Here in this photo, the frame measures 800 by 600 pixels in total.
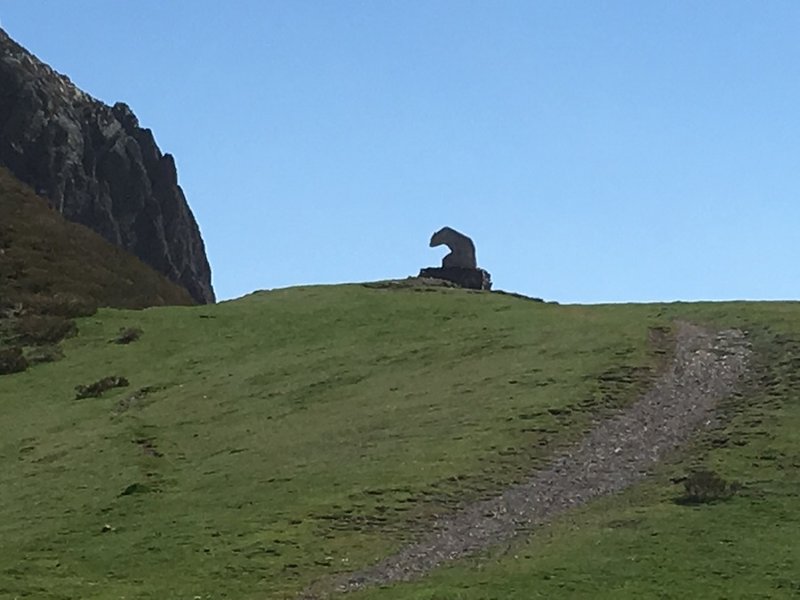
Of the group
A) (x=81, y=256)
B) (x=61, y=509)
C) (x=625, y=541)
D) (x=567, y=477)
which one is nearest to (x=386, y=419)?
(x=567, y=477)

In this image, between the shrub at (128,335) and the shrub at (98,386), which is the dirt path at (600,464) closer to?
the shrub at (98,386)

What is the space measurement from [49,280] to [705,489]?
5081cm

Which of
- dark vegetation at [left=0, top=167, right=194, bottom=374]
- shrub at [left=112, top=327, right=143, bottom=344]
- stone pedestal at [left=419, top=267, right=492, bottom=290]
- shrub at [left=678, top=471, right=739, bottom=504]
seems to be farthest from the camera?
stone pedestal at [left=419, top=267, right=492, bottom=290]

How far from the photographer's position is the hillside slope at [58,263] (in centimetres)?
7006

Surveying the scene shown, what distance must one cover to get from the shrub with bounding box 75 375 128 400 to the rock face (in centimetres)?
8983

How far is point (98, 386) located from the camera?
166 ft

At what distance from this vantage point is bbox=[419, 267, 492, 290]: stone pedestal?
8406 centimetres

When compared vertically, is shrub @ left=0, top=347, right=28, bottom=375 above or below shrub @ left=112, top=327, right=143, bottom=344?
below

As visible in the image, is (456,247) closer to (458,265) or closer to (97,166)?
(458,265)

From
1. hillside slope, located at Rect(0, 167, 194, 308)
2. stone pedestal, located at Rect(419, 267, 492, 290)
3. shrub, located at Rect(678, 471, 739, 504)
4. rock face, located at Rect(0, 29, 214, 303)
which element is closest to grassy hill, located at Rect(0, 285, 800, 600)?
shrub, located at Rect(678, 471, 739, 504)

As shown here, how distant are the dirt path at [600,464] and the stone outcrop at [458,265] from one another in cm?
3704

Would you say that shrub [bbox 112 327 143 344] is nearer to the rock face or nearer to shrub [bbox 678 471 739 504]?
shrub [bbox 678 471 739 504]

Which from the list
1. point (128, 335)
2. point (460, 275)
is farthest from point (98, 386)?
point (460, 275)

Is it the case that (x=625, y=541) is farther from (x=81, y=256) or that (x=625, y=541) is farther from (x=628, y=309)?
(x=81, y=256)
